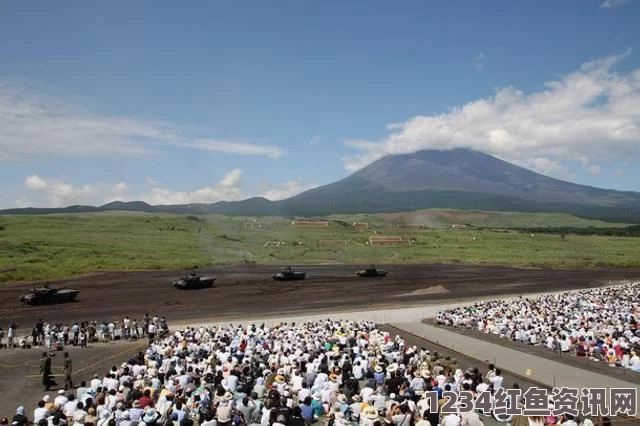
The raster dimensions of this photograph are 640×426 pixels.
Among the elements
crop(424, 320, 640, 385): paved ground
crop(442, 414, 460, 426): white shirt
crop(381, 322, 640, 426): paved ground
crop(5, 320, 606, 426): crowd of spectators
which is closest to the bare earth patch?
crop(381, 322, 640, 426): paved ground

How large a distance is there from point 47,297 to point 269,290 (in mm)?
22113

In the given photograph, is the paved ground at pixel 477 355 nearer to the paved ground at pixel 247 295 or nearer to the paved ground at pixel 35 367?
the paved ground at pixel 247 295

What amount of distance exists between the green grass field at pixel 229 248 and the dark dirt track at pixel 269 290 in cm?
905

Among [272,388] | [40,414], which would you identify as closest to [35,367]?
[40,414]

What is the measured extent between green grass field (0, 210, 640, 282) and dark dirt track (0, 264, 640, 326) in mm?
9051

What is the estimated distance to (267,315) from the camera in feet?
148

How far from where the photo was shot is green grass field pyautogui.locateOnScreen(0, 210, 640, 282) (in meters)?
80.2

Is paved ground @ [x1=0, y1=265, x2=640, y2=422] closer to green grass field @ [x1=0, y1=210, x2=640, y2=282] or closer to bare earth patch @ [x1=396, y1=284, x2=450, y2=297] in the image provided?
bare earth patch @ [x1=396, y1=284, x2=450, y2=297]

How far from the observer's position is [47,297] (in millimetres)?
50875

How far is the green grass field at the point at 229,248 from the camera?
80.2 m

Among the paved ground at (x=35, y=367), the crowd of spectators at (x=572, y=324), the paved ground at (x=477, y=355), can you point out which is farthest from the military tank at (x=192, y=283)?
the crowd of spectators at (x=572, y=324)

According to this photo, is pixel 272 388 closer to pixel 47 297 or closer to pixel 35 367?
pixel 35 367


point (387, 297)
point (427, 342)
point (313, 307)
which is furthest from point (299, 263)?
point (427, 342)

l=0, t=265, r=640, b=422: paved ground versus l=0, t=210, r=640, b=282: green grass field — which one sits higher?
l=0, t=210, r=640, b=282: green grass field
